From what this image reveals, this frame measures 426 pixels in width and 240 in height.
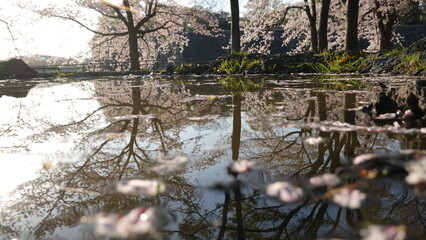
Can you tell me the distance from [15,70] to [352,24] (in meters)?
16.8

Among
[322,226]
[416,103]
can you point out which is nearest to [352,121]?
[416,103]

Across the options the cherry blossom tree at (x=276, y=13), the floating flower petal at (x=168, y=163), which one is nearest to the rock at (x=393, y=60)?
the floating flower petal at (x=168, y=163)

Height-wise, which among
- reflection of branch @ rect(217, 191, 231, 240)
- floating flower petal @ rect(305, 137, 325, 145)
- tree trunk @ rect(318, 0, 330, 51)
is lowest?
reflection of branch @ rect(217, 191, 231, 240)

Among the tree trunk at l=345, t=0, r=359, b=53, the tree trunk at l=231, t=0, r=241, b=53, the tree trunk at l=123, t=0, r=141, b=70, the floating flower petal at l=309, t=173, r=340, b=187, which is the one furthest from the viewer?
the tree trunk at l=123, t=0, r=141, b=70

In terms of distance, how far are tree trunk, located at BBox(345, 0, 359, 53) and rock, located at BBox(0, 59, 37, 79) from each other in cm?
1477

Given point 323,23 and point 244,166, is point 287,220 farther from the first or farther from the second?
point 323,23

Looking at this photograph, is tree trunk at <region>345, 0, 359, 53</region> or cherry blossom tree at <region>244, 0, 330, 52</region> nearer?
tree trunk at <region>345, 0, 359, 53</region>

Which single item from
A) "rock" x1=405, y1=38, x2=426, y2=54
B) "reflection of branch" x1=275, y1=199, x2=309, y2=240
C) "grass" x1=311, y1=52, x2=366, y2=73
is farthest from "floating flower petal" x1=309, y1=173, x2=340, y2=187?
"grass" x1=311, y1=52, x2=366, y2=73

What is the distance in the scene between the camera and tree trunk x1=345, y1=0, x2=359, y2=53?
26.6ft

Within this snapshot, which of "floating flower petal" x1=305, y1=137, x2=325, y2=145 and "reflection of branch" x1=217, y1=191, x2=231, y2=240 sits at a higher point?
"floating flower petal" x1=305, y1=137, x2=325, y2=145

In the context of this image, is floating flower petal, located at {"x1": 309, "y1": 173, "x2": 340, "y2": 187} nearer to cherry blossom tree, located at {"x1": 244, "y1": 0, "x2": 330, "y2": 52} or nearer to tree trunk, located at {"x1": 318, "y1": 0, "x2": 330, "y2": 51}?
tree trunk, located at {"x1": 318, "y1": 0, "x2": 330, "y2": 51}

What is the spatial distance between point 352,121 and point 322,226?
4.36ft

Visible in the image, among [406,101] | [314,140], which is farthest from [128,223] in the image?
[406,101]

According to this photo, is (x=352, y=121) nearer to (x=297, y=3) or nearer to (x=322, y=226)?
(x=322, y=226)
